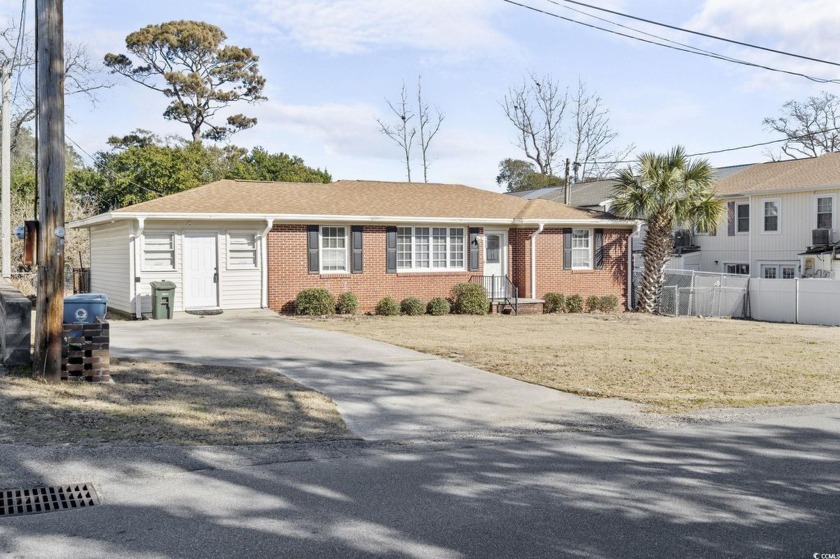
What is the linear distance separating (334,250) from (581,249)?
8.96 metres

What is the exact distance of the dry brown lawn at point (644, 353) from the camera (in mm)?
11125

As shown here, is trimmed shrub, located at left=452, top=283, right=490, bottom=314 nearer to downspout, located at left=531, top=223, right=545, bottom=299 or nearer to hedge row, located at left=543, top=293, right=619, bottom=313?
downspout, located at left=531, top=223, right=545, bottom=299

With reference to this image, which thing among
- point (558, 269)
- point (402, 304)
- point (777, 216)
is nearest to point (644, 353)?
point (402, 304)

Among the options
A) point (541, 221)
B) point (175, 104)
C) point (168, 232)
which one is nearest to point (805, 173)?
point (541, 221)

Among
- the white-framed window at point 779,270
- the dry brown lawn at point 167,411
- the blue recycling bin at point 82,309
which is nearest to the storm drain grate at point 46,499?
the dry brown lawn at point 167,411

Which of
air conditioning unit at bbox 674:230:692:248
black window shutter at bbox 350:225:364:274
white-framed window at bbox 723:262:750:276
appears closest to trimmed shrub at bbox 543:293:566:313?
black window shutter at bbox 350:225:364:274

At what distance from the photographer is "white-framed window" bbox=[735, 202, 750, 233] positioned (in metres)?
33.8

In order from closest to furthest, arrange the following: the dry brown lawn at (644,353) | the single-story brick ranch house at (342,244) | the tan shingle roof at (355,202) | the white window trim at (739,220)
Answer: the dry brown lawn at (644,353), the single-story brick ranch house at (342,244), the tan shingle roof at (355,202), the white window trim at (739,220)

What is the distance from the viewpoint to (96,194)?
36750mm

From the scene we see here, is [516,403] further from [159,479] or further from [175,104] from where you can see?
[175,104]

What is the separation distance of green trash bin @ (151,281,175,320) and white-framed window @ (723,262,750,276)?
82.0 ft

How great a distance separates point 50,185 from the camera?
986 centimetres

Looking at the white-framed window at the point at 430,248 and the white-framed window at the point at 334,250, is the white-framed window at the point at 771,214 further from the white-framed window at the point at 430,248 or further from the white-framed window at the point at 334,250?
the white-framed window at the point at 334,250

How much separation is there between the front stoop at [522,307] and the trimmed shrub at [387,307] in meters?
3.43
